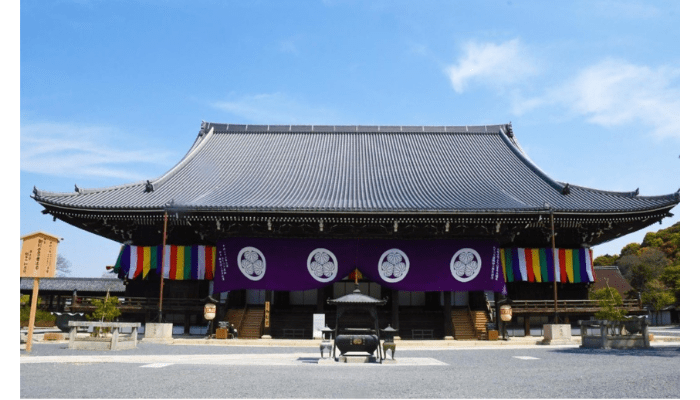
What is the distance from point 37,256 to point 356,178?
50.2 ft

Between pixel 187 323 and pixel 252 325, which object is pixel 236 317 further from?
pixel 187 323

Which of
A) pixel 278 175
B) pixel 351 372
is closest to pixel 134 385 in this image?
pixel 351 372

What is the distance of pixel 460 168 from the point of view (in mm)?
26672

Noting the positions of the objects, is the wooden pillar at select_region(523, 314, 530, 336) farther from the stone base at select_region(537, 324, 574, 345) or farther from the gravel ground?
the gravel ground

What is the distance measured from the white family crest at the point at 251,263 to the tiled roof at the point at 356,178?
1.96 m

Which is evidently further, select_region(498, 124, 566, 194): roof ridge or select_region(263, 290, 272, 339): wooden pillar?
select_region(498, 124, 566, 194): roof ridge

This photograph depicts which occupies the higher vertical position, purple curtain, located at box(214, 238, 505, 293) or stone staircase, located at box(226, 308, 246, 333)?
purple curtain, located at box(214, 238, 505, 293)

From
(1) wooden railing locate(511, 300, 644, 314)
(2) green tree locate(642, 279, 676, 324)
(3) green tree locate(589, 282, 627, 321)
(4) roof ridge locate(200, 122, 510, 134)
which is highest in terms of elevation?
(4) roof ridge locate(200, 122, 510, 134)

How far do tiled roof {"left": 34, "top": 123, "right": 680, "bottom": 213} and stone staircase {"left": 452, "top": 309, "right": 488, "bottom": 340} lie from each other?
4350 millimetres

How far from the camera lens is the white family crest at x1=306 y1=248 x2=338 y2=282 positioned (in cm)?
2073

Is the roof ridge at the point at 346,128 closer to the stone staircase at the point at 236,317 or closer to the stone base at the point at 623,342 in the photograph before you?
the stone staircase at the point at 236,317

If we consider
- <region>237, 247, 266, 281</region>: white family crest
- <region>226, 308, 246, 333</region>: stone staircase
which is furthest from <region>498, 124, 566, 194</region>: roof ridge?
<region>226, 308, 246, 333</region>: stone staircase

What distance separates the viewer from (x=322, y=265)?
68.4ft

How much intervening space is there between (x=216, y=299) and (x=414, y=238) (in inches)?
318
